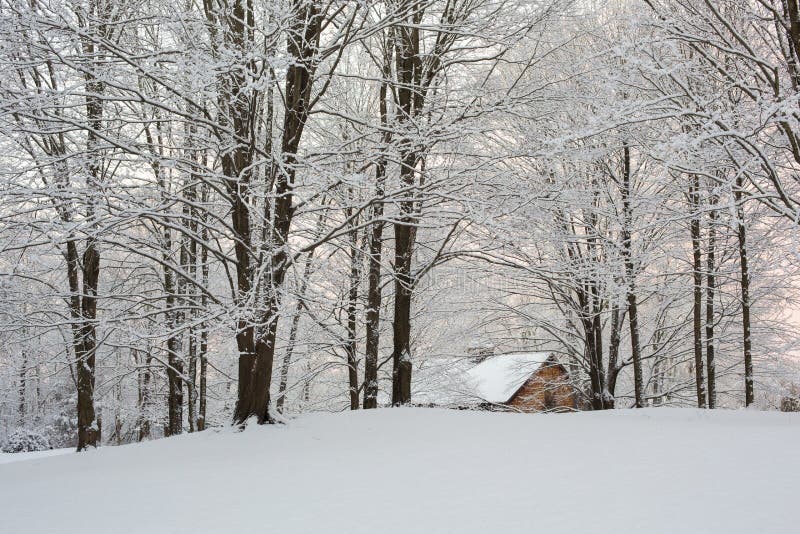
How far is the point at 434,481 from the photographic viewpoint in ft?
14.0

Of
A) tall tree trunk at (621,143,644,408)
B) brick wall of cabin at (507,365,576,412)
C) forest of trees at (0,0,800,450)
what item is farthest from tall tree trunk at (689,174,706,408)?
brick wall of cabin at (507,365,576,412)

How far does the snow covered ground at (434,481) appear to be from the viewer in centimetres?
337

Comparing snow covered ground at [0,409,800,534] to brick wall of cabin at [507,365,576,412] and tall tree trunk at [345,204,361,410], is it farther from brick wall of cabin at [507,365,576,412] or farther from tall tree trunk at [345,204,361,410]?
brick wall of cabin at [507,365,576,412]

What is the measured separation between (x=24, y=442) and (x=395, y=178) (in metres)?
20.0

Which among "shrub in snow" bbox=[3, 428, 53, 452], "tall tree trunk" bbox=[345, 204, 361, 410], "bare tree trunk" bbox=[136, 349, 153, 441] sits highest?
"tall tree trunk" bbox=[345, 204, 361, 410]

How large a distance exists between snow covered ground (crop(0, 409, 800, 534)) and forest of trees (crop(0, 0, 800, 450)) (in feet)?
4.55

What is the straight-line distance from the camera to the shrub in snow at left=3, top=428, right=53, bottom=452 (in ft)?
70.8

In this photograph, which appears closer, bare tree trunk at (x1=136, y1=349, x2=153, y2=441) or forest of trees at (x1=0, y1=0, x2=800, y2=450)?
forest of trees at (x1=0, y1=0, x2=800, y2=450)

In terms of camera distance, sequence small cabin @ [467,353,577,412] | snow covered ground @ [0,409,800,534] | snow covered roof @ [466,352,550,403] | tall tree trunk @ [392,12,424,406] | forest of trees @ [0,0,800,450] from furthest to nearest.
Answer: snow covered roof @ [466,352,550,403] → small cabin @ [467,353,577,412] → tall tree trunk @ [392,12,424,406] → forest of trees @ [0,0,800,450] → snow covered ground @ [0,409,800,534]

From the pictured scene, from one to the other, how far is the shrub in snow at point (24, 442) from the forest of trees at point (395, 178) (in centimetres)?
986

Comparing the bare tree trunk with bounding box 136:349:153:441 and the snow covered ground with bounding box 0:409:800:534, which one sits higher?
the snow covered ground with bounding box 0:409:800:534

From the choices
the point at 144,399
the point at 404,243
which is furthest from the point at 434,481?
the point at 144,399

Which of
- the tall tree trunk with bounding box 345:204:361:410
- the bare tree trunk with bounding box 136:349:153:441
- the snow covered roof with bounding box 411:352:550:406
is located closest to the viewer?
the tall tree trunk with bounding box 345:204:361:410

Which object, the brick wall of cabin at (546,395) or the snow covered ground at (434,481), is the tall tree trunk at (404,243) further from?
the brick wall of cabin at (546,395)
